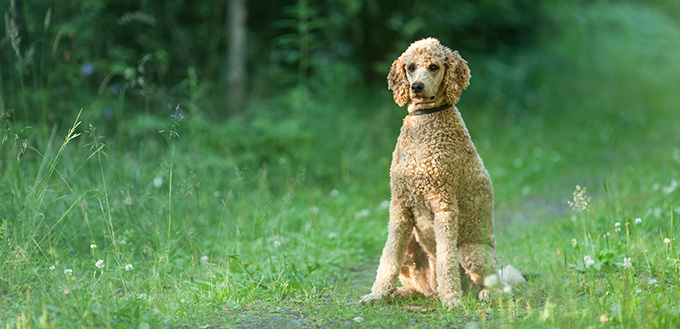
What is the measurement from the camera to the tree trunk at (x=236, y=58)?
29.9ft

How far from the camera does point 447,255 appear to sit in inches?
149

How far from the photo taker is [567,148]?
9617mm

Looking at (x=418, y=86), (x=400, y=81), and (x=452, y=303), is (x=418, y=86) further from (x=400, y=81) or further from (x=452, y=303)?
(x=452, y=303)

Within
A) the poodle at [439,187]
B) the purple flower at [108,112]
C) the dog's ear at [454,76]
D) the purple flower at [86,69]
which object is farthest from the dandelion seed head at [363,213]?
the purple flower at [86,69]

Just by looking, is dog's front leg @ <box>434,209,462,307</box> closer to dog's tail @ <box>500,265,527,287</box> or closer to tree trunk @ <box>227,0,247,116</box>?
dog's tail @ <box>500,265,527,287</box>

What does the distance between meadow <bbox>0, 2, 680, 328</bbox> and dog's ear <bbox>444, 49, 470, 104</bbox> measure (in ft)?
3.38

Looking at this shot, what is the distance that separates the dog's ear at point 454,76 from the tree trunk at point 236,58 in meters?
5.74

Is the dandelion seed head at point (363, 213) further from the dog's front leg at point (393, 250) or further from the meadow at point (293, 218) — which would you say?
the dog's front leg at point (393, 250)

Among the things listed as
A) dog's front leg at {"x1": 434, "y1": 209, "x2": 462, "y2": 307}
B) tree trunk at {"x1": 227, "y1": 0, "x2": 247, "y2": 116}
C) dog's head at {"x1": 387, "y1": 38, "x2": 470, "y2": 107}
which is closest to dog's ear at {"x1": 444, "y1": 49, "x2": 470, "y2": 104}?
dog's head at {"x1": 387, "y1": 38, "x2": 470, "y2": 107}

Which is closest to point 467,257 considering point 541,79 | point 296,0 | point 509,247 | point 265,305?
point 265,305

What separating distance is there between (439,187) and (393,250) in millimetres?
480

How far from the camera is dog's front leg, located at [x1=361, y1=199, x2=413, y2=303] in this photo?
3.93m

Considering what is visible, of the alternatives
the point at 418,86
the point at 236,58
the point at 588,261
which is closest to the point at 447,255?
the point at 588,261

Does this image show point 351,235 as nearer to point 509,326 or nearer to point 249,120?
point 509,326
